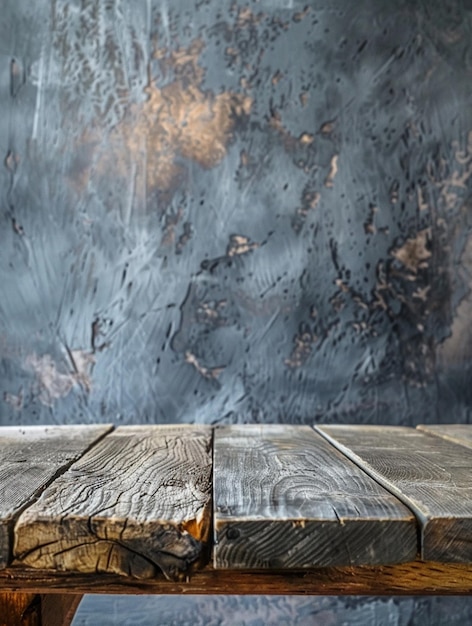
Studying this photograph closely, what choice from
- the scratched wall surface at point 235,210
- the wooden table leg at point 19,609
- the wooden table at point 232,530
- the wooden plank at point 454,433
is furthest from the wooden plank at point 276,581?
the scratched wall surface at point 235,210

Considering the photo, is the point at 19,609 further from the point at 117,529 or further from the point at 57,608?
the point at 117,529

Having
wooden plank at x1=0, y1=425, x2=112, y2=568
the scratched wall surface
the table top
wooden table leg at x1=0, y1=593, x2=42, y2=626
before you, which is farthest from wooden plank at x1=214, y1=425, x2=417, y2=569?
the scratched wall surface

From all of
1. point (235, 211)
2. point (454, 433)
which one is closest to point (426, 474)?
point (454, 433)

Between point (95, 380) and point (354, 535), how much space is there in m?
1.31

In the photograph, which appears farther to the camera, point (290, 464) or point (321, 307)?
point (321, 307)

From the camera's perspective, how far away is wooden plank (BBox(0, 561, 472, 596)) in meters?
0.61

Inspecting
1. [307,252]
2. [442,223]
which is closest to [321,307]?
[307,252]

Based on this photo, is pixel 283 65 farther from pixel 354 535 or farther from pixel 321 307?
pixel 354 535

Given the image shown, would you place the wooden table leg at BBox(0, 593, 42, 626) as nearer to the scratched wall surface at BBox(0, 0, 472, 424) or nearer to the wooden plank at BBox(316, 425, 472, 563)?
the wooden plank at BBox(316, 425, 472, 563)

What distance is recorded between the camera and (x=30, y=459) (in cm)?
84

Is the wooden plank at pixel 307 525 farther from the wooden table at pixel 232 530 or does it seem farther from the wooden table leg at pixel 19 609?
the wooden table leg at pixel 19 609

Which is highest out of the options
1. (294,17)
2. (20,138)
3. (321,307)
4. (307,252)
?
(294,17)

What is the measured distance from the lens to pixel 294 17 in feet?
6.00

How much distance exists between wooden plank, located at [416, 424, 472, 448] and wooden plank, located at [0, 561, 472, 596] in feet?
1.28
